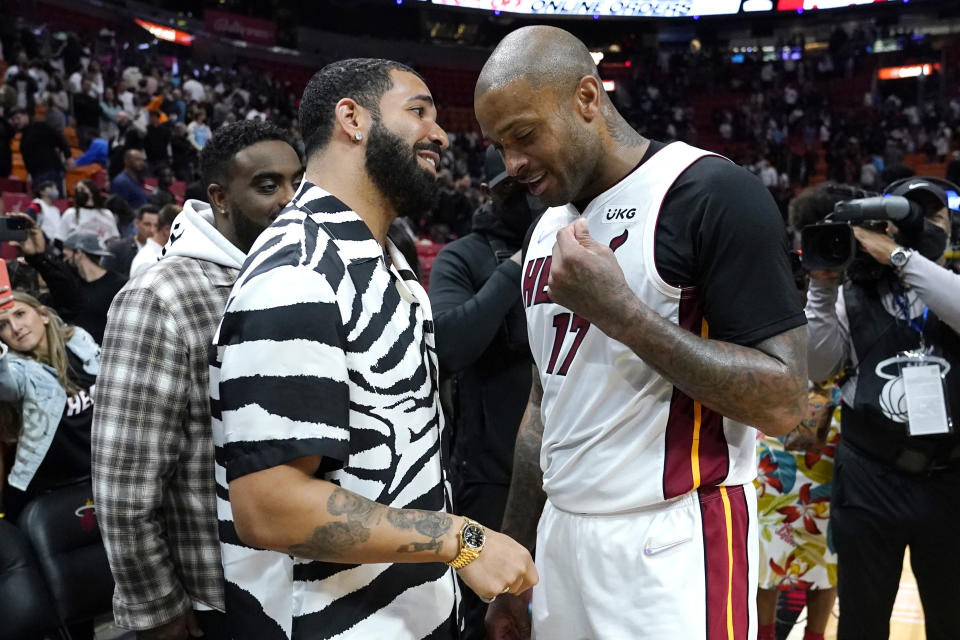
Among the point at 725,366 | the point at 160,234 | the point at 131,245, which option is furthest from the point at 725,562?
the point at 131,245

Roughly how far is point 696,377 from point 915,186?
174 cm

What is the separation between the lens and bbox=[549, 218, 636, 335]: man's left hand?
1.46 m

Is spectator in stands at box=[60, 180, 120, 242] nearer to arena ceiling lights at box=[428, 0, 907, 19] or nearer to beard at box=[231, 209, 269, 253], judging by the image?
beard at box=[231, 209, 269, 253]

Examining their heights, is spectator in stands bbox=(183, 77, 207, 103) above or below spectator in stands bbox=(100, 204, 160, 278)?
above

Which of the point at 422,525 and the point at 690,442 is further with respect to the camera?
the point at 690,442

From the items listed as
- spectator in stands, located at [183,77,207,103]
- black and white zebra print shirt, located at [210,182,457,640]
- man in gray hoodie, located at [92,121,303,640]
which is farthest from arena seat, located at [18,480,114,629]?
spectator in stands, located at [183,77,207,103]

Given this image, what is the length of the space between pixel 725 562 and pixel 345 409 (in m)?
0.78

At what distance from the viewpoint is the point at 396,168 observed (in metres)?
1.55

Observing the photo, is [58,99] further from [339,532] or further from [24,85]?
[339,532]

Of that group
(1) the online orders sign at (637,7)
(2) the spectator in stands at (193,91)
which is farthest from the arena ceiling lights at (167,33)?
(1) the online orders sign at (637,7)

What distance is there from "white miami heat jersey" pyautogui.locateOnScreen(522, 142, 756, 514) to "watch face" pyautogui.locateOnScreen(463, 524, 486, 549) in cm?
35

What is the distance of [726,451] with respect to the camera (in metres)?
1.61

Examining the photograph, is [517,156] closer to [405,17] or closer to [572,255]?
[572,255]

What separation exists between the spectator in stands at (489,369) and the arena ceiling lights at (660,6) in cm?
2285
